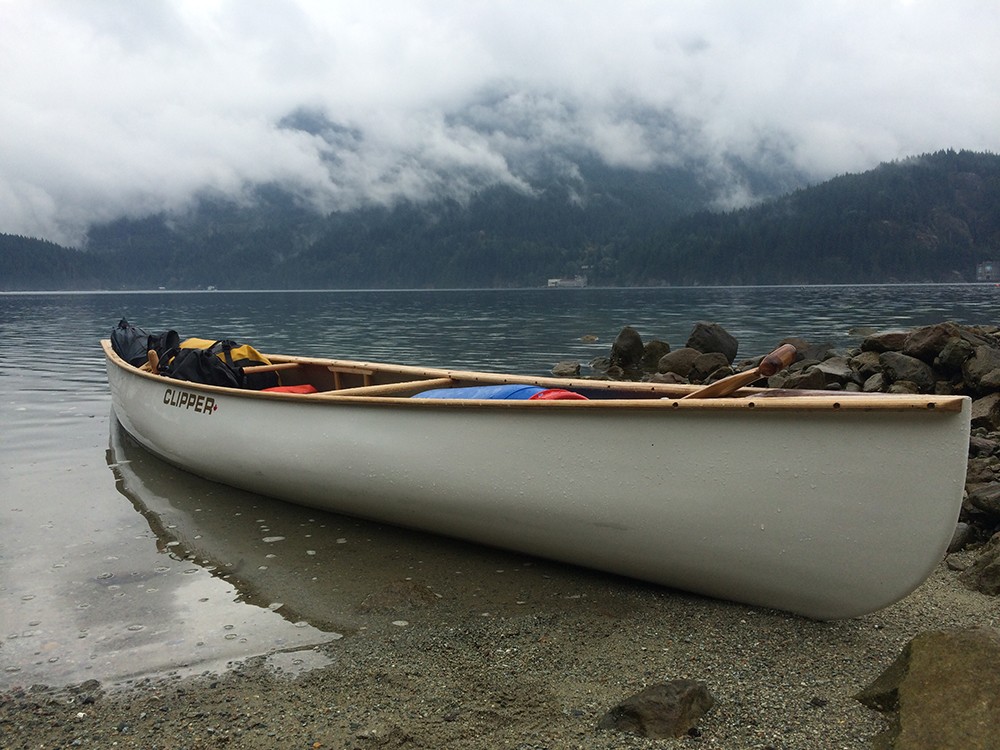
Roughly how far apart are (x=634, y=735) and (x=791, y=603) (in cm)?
146

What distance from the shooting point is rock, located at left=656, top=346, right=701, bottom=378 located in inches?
696

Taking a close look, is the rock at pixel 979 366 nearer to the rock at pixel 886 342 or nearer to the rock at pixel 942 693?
the rock at pixel 886 342

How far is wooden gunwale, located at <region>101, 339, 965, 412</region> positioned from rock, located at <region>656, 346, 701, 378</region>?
1050cm

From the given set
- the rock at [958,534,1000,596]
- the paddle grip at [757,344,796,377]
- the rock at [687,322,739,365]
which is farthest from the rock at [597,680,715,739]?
the rock at [687,322,739,365]

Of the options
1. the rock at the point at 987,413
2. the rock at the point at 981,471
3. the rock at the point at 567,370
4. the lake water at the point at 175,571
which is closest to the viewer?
the lake water at the point at 175,571

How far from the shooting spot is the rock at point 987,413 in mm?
9031

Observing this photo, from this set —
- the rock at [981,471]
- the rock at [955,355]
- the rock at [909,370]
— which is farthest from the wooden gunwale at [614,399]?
the rock at [955,355]

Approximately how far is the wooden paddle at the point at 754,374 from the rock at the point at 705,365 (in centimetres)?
1321

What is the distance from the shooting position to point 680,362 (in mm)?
17859

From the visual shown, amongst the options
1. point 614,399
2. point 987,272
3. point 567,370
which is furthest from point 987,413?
point 987,272

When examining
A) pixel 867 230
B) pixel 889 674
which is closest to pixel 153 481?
pixel 889 674

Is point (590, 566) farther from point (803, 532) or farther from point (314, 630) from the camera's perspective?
point (314, 630)

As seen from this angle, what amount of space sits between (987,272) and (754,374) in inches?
7906

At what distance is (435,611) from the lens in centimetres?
471
